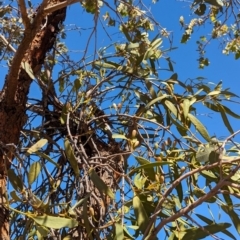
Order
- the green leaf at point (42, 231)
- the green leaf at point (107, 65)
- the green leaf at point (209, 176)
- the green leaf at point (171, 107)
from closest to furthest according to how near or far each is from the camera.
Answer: the green leaf at point (42, 231) < the green leaf at point (209, 176) < the green leaf at point (171, 107) < the green leaf at point (107, 65)

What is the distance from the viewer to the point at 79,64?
5.03ft

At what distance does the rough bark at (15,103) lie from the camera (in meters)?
1.10

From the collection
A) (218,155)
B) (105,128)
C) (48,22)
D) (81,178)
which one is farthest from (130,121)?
(218,155)

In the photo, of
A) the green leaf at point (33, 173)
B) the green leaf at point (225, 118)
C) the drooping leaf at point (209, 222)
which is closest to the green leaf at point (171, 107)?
the green leaf at point (225, 118)

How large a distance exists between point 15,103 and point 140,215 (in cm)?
42

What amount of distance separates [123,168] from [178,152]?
23 cm

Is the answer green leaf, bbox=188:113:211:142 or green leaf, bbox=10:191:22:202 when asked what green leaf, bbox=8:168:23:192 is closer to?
green leaf, bbox=10:191:22:202

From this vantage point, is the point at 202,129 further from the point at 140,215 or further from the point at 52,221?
the point at 52,221

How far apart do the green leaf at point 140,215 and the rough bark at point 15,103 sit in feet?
0.89

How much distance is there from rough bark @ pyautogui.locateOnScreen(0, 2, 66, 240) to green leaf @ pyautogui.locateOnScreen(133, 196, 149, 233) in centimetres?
27

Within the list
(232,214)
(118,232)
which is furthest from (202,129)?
(118,232)

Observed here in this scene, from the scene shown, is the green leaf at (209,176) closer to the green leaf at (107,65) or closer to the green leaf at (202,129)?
the green leaf at (202,129)

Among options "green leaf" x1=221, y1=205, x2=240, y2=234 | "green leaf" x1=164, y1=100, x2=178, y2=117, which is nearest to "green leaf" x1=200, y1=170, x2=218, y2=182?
"green leaf" x1=221, y1=205, x2=240, y2=234

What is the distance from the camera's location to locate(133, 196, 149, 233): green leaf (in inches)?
39.7
